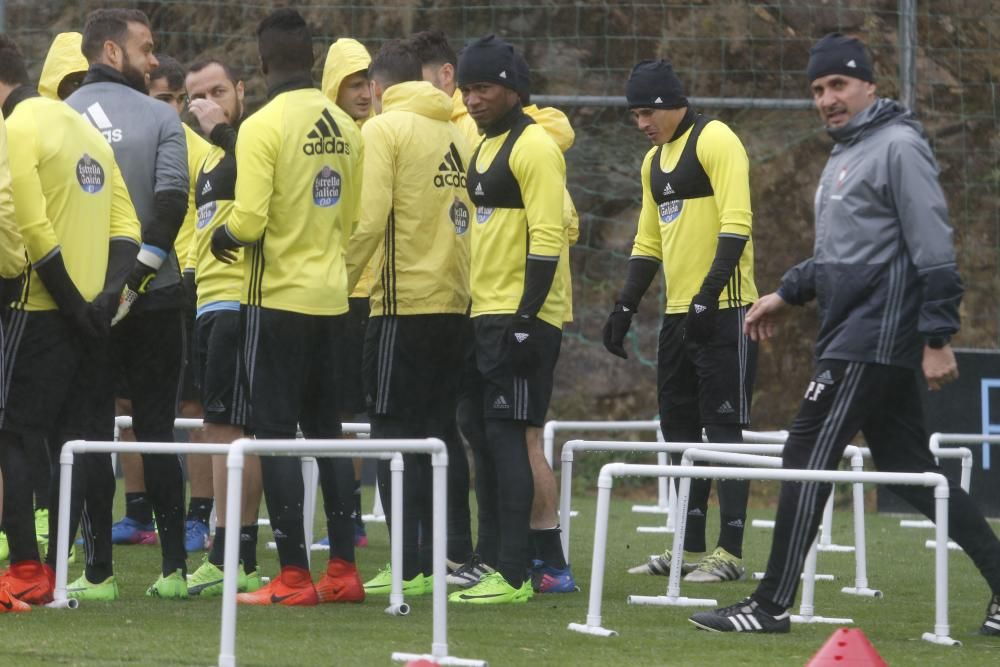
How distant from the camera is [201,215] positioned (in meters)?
8.19

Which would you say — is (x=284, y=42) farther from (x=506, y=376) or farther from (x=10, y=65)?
(x=506, y=376)

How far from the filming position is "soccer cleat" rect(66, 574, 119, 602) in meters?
7.12

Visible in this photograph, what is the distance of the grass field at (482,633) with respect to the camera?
5.79 meters

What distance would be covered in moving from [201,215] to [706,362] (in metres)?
2.41

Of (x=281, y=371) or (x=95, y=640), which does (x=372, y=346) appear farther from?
(x=95, y=640)

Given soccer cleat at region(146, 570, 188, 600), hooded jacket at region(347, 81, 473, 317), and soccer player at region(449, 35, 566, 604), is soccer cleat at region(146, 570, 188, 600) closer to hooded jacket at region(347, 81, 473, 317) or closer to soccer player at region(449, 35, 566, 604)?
soccer player at region(449, 35, 566, 604)

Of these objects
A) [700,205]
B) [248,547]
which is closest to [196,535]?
[248,547]

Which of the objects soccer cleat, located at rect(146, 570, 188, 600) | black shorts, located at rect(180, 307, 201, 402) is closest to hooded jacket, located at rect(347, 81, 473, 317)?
soccer cleat, located at rect(146, 570, 188, 600)

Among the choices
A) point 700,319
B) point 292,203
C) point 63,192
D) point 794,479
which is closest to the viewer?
point 794,479

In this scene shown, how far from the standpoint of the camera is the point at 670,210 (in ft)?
28.5

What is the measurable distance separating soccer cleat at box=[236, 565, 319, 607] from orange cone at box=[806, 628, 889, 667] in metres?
2.62

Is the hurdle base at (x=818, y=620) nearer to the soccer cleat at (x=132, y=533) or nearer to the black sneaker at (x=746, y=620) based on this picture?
the black sneaker at (x=746, y=620)

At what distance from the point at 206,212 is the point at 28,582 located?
80.3 inches

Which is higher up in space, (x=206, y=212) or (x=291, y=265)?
(x=206, y=212)
